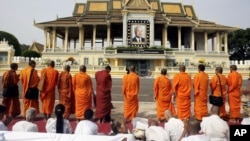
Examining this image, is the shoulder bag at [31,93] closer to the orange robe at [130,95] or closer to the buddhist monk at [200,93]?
the orange robe at [130,95]

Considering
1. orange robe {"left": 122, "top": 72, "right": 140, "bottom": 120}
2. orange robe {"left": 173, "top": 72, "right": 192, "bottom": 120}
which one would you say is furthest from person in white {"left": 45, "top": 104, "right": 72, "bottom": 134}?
orange robe {"left": 173, "top": 72, "right": 192, "bottom": 120}

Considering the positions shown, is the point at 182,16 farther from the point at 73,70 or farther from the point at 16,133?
the point at 16,133

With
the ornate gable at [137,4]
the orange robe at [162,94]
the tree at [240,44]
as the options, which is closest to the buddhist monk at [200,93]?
the orange robe at [162,94]

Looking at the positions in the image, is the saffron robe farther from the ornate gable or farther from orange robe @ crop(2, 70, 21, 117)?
the ornate gable

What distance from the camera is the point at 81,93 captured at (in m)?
8.77

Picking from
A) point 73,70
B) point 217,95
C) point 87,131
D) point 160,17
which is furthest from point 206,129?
point 160,17

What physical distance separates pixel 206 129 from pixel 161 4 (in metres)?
42.6

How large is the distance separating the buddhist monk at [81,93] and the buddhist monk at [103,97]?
26 centimetres

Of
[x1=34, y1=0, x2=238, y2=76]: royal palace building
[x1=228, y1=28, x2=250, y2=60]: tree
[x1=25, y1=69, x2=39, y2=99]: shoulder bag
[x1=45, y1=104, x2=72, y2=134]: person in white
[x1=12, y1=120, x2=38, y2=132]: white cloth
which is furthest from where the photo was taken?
[x1=228, y1=28, x2=250, y2=60]: tree

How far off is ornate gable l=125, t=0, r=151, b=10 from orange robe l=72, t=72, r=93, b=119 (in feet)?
100

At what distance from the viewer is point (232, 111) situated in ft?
29.8

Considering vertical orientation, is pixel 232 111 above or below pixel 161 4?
below

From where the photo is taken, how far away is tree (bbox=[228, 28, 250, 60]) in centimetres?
5303

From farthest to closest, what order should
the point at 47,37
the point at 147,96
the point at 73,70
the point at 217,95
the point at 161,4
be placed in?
the point at 161,4, the point at 47,37, the point at 73,70, the point at 147,96, the point at 217,95
